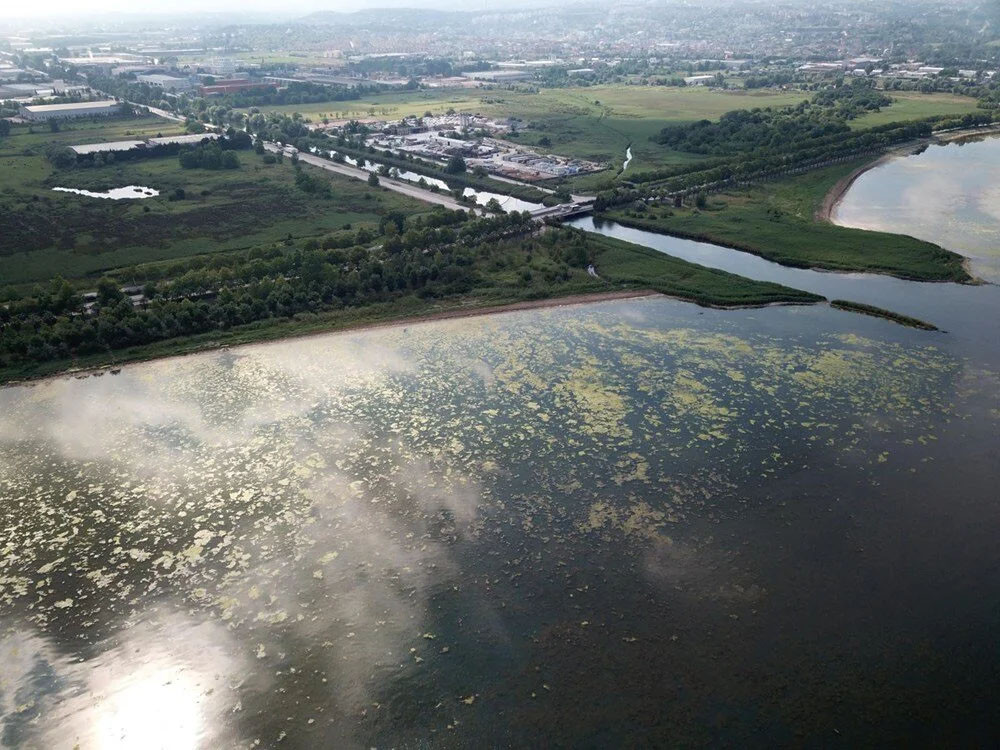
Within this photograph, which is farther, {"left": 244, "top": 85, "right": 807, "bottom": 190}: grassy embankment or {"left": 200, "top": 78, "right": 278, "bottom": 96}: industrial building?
{"left": 200, "top": 78, "right": 278, "bottom": 96}: industrial building

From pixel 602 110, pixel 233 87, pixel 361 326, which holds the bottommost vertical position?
pixel 361 326

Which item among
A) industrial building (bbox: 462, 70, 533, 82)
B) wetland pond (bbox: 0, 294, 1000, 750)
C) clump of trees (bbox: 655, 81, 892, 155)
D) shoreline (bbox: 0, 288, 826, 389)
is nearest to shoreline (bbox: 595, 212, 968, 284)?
shoreline (bbox: 0, 288, 826, 389)

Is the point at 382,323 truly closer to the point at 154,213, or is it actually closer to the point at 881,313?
the point at 881,313

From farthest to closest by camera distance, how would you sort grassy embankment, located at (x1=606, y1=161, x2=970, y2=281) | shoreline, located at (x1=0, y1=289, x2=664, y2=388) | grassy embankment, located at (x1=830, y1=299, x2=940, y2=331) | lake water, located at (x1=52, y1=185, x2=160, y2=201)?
1. lake water, located at (x1=52, y1=185, x2=160, y2=201)
2. grassy embankment, located at (x1=606, y1=161, x2=970, y2=281)
3. grassy embankment, located at (x1=830, y1=299, x2=940, y2=331)
4. shoreline, located at (x1=0, y1=289, x2=664, y2=388)

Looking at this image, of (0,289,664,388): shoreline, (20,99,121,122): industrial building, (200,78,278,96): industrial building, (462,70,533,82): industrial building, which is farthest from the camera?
(462,70,533,82): industrial building

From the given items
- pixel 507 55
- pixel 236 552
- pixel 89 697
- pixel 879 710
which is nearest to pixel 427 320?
pixel 236 552

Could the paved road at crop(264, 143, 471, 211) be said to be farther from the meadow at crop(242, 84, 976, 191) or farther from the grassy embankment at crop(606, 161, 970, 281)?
the grassy embankment at crop(606, 161, 970, 281)

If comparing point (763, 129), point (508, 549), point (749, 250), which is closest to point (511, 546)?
point (508, 549)

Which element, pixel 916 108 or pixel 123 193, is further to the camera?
pixel 916 108
